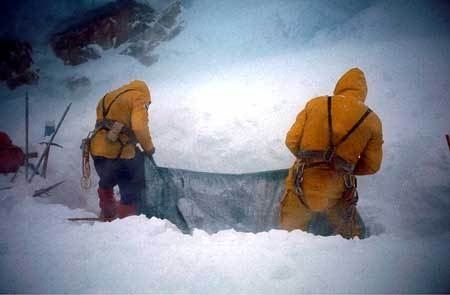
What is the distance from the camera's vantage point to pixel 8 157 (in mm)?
4035

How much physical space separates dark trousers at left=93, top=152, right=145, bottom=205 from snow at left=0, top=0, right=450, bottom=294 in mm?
436

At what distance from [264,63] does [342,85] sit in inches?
143

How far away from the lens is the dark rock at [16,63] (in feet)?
23.5

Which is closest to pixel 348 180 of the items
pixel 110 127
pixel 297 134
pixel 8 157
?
pixel 297 134

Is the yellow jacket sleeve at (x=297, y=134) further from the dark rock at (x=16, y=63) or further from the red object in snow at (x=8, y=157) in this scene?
the dark rock at (x=16, y=63)

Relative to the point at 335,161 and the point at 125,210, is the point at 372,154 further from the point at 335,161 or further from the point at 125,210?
the point at 125,210

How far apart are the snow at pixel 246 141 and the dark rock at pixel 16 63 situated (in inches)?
9.4

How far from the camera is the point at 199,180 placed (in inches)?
127

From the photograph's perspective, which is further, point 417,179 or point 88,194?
Result: point 88,194

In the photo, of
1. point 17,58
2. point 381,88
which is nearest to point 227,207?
point 381,88

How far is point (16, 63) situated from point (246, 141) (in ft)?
21.0

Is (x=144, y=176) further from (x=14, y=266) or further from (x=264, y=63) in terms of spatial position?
(x=264, y=63)

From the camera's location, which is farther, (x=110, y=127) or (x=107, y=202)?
(x=107, y=202)

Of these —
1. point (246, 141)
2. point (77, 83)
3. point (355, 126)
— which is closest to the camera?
point (355, 126)
